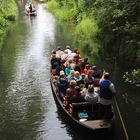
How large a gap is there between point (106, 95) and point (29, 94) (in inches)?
258

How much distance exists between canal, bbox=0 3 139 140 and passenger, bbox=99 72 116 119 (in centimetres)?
97

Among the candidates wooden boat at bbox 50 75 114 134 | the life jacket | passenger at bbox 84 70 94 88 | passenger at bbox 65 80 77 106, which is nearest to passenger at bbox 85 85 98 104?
wooden boat at bbox 50 75 114 134

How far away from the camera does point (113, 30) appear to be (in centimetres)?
2108

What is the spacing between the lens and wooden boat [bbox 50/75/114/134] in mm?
13656

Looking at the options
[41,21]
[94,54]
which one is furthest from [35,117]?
[41,21]

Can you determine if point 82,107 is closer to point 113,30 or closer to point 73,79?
point 73,79

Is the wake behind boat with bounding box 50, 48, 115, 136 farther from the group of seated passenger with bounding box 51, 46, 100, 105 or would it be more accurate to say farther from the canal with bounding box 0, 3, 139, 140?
the canal with bounding box 0, 3, 139, 140

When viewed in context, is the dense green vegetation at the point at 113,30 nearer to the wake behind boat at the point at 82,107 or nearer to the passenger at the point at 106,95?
the wake behind boat at the point at 82,107

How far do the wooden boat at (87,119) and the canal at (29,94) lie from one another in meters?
0.55

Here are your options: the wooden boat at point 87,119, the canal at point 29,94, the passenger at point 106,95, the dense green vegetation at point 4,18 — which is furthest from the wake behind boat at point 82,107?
the dense green vegetation at point 4,18

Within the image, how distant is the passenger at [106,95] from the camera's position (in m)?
13.9

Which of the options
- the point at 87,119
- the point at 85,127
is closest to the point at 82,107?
the point at 87,119

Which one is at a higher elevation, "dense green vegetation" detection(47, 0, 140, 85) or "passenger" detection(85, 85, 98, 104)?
"dense green vegetation" detection(47, 0, 140, 85)

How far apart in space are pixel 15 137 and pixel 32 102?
149 inches
